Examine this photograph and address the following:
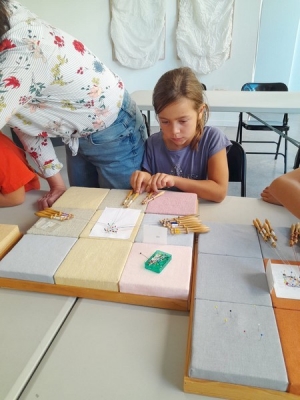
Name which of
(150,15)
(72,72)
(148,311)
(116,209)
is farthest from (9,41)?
(150,15)

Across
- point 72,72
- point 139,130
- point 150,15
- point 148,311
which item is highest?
point 150,15

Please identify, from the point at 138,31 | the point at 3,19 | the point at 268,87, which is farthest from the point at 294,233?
the point at 138,31

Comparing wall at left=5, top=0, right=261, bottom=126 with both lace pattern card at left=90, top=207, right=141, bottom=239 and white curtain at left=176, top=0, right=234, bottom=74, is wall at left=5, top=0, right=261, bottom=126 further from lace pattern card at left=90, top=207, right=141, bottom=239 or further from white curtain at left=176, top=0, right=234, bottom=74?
lace pattern card at left=90, top=207, right=141, bottom=239

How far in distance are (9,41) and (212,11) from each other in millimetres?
3088

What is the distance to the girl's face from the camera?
98 cm

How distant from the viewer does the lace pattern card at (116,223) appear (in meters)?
0.76

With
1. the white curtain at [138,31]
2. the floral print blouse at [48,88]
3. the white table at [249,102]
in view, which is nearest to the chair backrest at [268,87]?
the white table at [249,102]

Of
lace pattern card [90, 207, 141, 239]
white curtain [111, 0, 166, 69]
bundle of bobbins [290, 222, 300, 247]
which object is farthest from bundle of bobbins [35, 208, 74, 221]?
white curtain [111, 0, 166, 69]

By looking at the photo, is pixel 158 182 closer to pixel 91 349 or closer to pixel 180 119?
pixel 180 119

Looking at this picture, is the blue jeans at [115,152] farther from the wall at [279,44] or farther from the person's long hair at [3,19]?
the wall at [279,44]

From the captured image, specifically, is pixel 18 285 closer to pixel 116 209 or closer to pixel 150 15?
pixel 116 209

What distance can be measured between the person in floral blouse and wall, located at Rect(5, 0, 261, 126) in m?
2.72

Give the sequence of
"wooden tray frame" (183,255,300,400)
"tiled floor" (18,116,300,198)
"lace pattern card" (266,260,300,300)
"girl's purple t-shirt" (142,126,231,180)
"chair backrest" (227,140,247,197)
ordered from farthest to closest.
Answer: "tiled floor" (18,116,300,198), "chair backrest" (227,140,247,197), "girl's purple t-shirt" (142,126,231,180), "lace pattern card" (266,260,300,300), "wooden tray frame" (183,255,300,400)

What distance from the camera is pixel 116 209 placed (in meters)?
0.87
